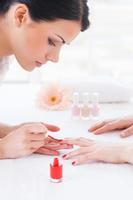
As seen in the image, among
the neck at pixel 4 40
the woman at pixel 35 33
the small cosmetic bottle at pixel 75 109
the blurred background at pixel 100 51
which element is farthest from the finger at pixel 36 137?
the blurred background at pixel 100 51

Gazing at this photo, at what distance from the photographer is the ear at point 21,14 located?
3.73ft

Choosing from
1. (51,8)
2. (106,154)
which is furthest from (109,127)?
(51,8)

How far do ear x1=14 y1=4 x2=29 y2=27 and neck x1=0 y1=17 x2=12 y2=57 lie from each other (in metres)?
0.07

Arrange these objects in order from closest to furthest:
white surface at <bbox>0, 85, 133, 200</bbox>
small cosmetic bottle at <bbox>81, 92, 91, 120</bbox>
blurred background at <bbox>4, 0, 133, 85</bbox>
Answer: white surface at <bbox>0, 85, 133, 200</bbox> → small cosmetic bottle at <bbox>81, 92, 91, 120</bbox> → blurred background at <bbox>4, 0, 133, 85</bbox>

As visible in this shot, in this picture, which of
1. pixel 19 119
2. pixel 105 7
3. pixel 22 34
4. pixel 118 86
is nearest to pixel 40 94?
pixel 19 119

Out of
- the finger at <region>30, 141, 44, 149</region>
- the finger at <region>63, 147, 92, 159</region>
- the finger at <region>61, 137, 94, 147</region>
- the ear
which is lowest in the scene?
the finger at <region>61, 137, 94, 147</region>

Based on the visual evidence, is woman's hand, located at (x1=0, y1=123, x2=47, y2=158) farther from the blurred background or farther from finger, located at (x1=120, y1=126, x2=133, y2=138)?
the blurred background

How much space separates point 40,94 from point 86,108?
9.6 inches

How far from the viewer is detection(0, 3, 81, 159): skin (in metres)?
1.17

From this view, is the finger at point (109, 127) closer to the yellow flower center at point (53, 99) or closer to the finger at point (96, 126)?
the finger at point (96, 126)

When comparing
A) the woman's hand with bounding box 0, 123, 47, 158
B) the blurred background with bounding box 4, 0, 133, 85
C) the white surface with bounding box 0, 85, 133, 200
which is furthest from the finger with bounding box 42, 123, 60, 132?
the blurred background with bounding box 4, 0, 133, 85

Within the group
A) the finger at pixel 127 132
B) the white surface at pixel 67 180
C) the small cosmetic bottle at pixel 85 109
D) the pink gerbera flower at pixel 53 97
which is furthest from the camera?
the pink gerbera flower at pixel 53 97

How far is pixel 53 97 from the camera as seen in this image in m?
1.81

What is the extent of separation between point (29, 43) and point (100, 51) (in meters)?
1.44
